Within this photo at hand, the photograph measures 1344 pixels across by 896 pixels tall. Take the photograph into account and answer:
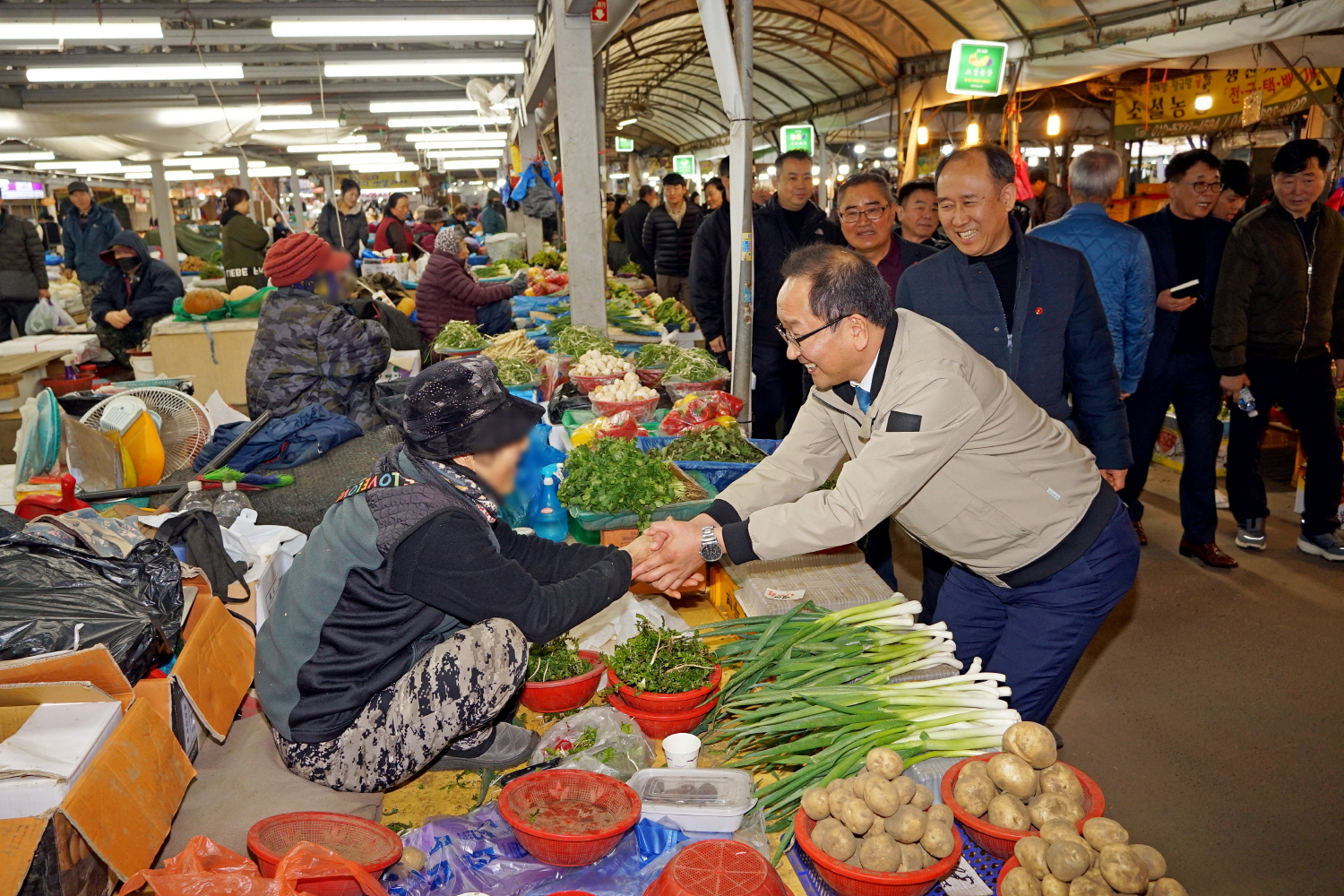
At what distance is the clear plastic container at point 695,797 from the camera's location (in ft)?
7.59

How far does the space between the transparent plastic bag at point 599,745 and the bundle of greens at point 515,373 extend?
148 inches

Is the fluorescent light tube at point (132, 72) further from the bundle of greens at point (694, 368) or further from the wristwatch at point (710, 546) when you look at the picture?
the wristwatch at point (710, 546)

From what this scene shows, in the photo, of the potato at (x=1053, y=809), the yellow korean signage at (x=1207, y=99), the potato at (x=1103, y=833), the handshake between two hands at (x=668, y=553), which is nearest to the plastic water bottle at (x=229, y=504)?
the handshake between two hands at (x=668, y=553)

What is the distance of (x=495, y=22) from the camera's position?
889 cm

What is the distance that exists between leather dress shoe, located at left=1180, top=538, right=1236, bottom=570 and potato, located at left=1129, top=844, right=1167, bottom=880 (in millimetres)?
4548

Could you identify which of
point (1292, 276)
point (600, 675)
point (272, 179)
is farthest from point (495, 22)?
point (272, 179)

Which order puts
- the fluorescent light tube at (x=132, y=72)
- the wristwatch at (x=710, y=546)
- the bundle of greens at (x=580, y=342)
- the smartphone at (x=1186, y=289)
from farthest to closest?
the fluorescent light tube at (x=132, y=72) < the bundle of greens at (x=580, y=342) < the smartphone at (x=1186, y=289) < the wristwatch at (x=710, y=546)

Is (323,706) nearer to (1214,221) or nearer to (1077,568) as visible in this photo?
(1077,568)

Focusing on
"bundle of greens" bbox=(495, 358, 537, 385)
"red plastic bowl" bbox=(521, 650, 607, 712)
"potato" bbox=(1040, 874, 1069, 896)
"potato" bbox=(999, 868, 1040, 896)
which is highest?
"bundle of greens" bbox=(495, 358, 537, 385)

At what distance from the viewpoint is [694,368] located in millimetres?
5758

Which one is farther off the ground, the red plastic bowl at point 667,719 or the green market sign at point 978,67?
the green market sign at point 978,67

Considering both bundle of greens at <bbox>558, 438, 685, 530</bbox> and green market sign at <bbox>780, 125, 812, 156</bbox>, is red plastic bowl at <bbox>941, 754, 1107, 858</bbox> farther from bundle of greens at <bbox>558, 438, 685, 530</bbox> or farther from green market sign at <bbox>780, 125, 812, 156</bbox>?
green market sign at <bbox>780, 125, 812, 156</bbox>

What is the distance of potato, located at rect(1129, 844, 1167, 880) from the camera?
1.88 meters

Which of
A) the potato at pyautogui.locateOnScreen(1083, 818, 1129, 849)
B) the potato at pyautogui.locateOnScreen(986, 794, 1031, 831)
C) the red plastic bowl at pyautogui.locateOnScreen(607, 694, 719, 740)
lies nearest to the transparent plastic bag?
the red plastic bowl at pyautogui.locateOnScreen(607, 694, 719, 740)
